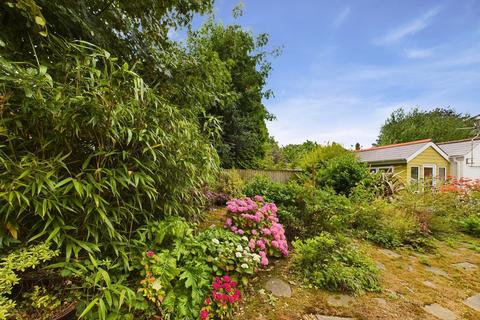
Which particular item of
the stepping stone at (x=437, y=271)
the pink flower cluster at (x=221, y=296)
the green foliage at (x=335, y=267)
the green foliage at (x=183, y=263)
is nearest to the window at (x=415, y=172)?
the stepping stone at (x=437, y=271)

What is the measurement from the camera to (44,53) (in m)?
1.73

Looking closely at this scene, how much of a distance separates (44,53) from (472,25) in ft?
22.2

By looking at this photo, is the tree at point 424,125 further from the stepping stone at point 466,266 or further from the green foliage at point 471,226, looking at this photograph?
the stepping stone at point 466,266

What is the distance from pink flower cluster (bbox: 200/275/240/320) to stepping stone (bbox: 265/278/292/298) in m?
0.50

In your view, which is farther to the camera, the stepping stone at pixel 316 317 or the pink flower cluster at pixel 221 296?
the stepping stone at pixel 316 317

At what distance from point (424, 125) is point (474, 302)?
77.3ft

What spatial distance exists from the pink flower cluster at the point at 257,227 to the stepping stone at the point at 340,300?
606 mm

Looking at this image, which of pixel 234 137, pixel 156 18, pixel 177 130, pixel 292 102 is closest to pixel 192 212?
pixel 177 130

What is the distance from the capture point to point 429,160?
962cm

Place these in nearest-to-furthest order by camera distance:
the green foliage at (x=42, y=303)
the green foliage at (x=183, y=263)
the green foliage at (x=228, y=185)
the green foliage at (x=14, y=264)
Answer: the green foliage at (x=14, y=264)
the green foliage at (x=42, y=303)
the green foliage at (x=183, y=263)
the green foliage at (x=228, y=185)

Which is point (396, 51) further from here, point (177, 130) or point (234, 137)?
point (177, 130)

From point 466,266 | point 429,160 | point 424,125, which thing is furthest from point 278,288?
point 424,125

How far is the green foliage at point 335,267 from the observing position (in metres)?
2.03

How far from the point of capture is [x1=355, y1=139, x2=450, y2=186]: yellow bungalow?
9062 mm
